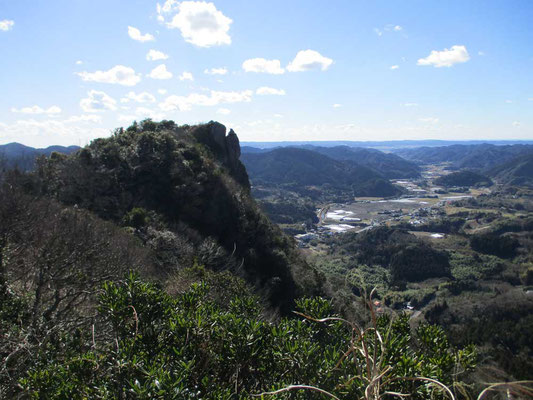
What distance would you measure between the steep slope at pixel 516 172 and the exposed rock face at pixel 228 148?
174m

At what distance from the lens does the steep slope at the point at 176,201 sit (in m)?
24.4

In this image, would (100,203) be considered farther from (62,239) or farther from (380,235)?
(380,235)

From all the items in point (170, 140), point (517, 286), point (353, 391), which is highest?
point (170, 140)

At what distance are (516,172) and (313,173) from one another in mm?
108286

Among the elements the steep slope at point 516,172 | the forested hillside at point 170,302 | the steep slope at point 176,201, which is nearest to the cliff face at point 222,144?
Result: the forested hillside at point 170,302

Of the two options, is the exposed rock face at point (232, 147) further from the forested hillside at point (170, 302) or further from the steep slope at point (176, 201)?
the steep slope at point (176, 201)

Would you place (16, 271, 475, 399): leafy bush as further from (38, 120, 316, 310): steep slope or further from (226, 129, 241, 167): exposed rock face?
(226, 129, 241, 167): exposed rock face

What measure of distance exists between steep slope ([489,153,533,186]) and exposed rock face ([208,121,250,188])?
174210mm

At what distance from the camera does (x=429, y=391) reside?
3918mm

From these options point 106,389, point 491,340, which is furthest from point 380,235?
point 106,389

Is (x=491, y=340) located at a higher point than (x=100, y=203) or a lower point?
lower

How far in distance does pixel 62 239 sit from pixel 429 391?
1474cm

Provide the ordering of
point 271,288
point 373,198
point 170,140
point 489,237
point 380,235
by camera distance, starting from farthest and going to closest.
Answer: point 373,198 < point 380,235 < point 489,237 < point 170,140 < point 271,288

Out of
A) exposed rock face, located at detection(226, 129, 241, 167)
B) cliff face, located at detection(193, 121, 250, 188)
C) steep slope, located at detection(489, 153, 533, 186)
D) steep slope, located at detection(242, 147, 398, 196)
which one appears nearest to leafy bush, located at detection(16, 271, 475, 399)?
cliff face, located at detection(193, 121, 250, 188)
